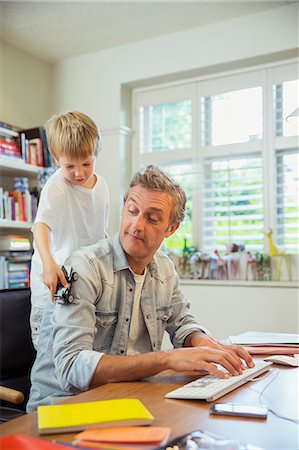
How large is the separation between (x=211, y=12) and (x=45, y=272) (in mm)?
2702

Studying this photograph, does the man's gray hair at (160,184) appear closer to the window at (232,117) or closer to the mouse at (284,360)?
the mouse at (284,360)

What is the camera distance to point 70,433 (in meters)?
0.79

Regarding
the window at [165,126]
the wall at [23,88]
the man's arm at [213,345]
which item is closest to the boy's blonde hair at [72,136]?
the man's arm at [213,345]

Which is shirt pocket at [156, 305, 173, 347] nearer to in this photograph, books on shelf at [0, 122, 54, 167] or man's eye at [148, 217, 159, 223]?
man's eye at [148, 217, 159, 223]

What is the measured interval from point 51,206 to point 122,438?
4.20ft

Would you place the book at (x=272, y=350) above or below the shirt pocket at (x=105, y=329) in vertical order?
below

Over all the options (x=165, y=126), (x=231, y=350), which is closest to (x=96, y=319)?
(x=231, y=350)

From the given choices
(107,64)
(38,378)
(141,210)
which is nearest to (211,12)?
(107,64)

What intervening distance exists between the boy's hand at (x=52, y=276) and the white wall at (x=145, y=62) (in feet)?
8.28

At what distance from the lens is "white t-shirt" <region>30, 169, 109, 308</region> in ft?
6.33

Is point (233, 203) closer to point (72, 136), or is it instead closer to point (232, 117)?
point (232, 117)

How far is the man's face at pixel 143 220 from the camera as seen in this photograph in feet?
4.72

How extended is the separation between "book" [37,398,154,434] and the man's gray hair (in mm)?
700

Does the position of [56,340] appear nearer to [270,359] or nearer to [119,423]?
[119,423]
